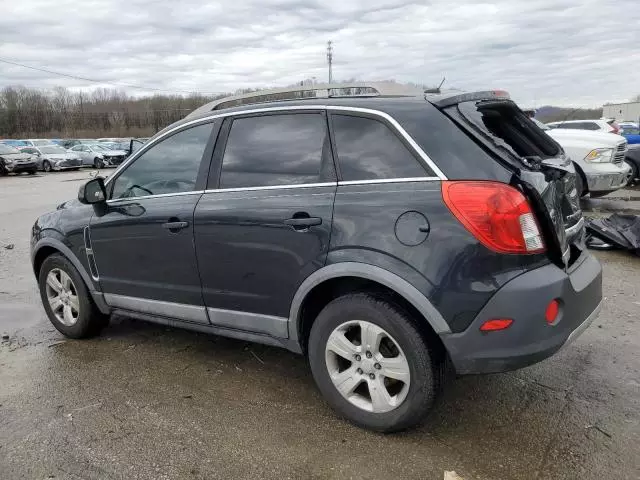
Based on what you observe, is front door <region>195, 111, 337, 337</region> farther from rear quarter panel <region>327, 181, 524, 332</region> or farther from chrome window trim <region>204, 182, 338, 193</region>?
rear quarter panel <region>327, 181, 524, 332</region>

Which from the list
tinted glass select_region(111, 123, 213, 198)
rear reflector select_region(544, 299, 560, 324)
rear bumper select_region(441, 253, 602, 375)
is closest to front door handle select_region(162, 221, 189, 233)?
tinted glass select_region(111, 123, 213, 198)

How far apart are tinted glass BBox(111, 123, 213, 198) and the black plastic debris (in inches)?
213

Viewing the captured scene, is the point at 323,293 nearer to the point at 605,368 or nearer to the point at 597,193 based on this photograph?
the point at 605,368

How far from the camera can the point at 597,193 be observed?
33.1 ft

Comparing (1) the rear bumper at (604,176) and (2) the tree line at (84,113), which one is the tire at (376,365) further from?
(2) the tree line at (84,113)

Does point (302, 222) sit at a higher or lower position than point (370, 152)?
lower

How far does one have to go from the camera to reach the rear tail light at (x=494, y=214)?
261cm

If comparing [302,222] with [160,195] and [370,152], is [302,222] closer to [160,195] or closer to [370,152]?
[370,152]

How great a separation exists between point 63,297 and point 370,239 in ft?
9.90

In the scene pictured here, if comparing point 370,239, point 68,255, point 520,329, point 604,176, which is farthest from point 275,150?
point 604,176

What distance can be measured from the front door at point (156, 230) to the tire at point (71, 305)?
317 millimetres

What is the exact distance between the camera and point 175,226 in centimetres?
364

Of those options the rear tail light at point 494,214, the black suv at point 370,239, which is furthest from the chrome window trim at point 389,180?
the rear tail light at point 494,214

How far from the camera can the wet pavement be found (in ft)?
9.07
